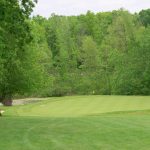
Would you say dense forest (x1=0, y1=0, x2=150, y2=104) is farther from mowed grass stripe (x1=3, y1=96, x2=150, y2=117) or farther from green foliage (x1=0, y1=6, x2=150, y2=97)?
mowed grass stripe (x1=3, y1=96, x2=150, y2=117)

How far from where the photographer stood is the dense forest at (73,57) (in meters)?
23.4

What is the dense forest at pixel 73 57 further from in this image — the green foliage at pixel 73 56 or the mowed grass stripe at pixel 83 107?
the mowed grass stripe at pixel 83 107

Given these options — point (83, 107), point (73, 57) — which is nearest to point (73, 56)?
point (73, 57)

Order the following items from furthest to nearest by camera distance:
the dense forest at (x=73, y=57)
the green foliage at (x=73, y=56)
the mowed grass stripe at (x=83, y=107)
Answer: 1. the mowed grass stripe at (x=83, y=107)
2. the dense forest at (x=73, y=57)
3. the green foliage at (x=73, y=56)

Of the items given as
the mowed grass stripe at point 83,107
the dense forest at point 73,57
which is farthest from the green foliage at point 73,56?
the mowed grass stripe at point 83,107

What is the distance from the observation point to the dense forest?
2342 centimetres

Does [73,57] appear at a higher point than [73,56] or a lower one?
lower

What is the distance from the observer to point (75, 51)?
291ft

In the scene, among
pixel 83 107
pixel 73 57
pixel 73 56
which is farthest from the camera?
pixel 73 56

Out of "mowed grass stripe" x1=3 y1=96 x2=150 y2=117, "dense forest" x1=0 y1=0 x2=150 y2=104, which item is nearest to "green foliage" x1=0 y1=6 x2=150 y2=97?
"dense forest" x1=0 y1=0 x2=150 y2=104

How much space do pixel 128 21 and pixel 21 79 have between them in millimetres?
45492

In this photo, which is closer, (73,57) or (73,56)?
(73,57)

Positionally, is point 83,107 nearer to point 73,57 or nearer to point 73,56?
point 73,57

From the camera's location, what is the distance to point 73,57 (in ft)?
283
